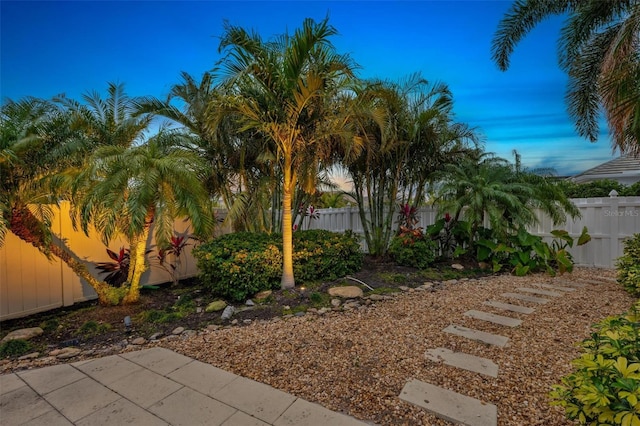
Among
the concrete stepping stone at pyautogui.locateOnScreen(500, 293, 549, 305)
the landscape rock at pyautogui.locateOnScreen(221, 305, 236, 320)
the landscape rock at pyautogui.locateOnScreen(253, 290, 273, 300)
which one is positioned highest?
the landscape rock at pyautogui.locateOnScreen(253, 290, 273, 300)

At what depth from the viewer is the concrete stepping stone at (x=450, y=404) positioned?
5.92ft

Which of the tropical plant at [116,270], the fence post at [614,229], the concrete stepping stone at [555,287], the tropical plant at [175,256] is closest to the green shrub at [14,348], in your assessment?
the tropical plant at [116,270]

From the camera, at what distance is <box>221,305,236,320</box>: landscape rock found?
12.3 feet

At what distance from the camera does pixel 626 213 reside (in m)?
5.62

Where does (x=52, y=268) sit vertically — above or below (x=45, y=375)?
above

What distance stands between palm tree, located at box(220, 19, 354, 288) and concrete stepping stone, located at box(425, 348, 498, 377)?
7.91 feet

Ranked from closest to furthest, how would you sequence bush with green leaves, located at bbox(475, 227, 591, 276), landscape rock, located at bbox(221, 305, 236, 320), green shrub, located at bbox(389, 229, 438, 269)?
1. landscape rock, located at bbox(221, 305, 236, 320)
2. bush with green leaves, located at bbox(475, 227, 591, 276)
3. green shrub, located at bbox(389, 229, 438, 269)

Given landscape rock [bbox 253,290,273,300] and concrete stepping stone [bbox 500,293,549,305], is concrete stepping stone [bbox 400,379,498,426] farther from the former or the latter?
concrete stepping stone [bbox 500,293,549,305]

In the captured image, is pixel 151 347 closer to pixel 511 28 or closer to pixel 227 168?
pixel 227 168

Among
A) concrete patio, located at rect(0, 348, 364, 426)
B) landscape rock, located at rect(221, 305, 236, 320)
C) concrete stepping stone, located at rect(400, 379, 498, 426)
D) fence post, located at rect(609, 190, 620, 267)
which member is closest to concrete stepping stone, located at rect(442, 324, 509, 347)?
concrete stepping stone, located at rect(400, 379, 498, 426)

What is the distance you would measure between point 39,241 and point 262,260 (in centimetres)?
280

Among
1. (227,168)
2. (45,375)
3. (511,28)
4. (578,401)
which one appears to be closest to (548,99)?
(511,28)

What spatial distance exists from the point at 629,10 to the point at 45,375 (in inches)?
366

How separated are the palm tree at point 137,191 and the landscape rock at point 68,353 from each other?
1.27 meters
